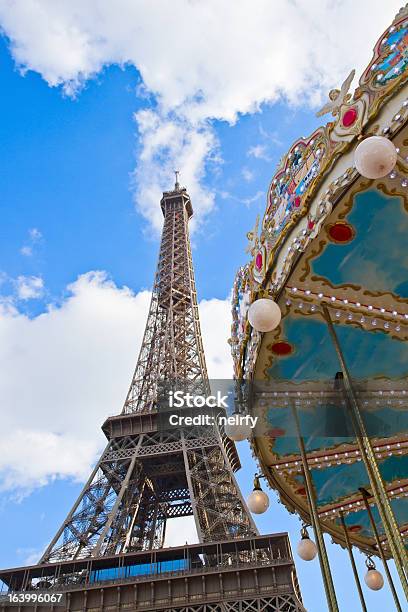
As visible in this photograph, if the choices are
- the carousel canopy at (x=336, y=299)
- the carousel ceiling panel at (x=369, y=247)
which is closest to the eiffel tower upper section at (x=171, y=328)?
the carousel canopy at (x=336, y=299)

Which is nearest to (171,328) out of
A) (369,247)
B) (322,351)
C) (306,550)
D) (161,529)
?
(161,529)

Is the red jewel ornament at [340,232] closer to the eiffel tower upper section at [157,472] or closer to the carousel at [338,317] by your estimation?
the carousel at [338,317]

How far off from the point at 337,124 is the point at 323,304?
1851 millimetres

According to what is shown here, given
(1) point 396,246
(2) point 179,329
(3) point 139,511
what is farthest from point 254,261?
(2) point 179,329

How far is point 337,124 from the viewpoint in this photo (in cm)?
459

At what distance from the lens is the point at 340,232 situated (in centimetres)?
500

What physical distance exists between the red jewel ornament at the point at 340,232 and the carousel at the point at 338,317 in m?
0.01

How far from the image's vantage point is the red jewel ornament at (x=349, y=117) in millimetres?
4403

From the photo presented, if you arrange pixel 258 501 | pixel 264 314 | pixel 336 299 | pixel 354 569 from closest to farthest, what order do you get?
1. pixel 264 314
2. pixel 336 299
3. pixel 258 501
4. pixel 354 569

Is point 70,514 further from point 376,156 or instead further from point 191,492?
point 376,156

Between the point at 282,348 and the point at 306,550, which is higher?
the point at 282,348

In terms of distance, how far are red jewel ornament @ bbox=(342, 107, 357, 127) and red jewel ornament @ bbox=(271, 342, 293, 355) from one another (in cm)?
252

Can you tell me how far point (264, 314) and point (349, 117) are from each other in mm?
1772

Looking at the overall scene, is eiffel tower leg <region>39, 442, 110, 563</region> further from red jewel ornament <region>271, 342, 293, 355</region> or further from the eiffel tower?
red jewel ornament <region>271, 342, 293, 355</region>
